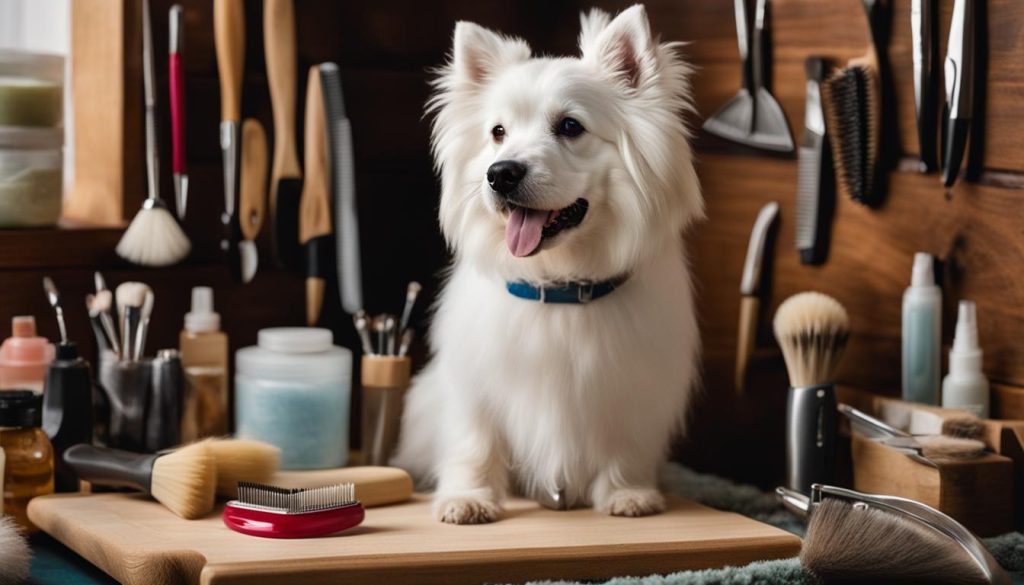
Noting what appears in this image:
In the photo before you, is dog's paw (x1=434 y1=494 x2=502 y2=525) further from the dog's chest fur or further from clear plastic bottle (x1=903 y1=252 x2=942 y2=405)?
clear plastic bottle (x1=903 y1=252 x2=942 y2=405)

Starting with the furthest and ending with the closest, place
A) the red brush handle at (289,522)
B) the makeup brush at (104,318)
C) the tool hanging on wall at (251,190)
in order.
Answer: the tool hanging on wall at (251,190), the makeup brush at (104,318), the red brush handle at (289,522)

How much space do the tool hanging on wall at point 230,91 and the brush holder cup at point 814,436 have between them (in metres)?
0.84

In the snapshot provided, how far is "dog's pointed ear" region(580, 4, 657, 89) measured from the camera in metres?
1.60

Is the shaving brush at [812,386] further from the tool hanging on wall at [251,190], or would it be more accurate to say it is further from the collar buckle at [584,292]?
the tool hanging on wall at [251,190]

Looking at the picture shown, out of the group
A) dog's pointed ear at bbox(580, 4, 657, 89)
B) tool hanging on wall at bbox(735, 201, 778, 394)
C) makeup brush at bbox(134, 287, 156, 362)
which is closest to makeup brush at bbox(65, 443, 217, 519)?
makeup brush at bbox(134, 287, 156, 362)

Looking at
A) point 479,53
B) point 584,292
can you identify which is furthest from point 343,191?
point 584,292

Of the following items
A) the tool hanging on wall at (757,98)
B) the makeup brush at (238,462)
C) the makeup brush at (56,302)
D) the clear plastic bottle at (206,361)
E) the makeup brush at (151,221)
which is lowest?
the makeup brush at (238,462)

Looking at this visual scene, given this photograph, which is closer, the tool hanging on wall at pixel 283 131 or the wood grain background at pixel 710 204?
the wood grain background at pixel 710 204

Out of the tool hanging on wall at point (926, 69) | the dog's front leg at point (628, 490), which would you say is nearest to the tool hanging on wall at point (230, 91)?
the dog's front leg at point (628, 490)

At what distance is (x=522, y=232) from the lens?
158 centimetres

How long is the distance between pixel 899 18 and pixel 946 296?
354mm

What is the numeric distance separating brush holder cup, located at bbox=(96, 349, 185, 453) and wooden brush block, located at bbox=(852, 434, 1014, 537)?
2.98 feet

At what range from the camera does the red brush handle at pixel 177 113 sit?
1.93m

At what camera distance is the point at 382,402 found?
1904 millimetres
